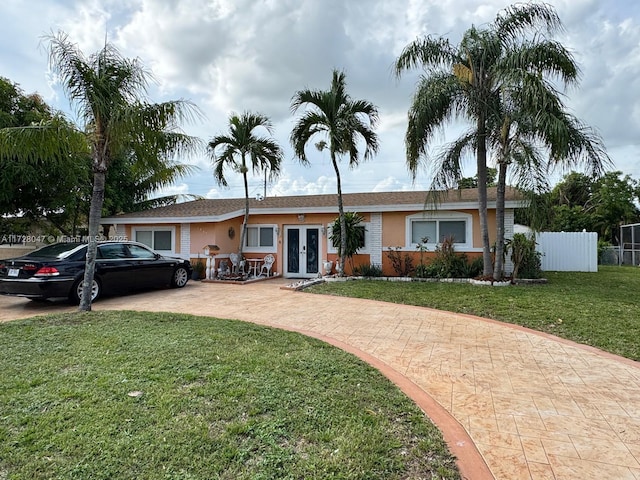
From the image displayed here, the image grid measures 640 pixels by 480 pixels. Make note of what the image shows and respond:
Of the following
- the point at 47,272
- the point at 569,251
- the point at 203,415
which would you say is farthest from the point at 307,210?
the point at 569,251

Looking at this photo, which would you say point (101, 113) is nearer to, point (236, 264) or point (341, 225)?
point (341, 225)

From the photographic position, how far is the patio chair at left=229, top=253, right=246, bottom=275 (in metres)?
14.4

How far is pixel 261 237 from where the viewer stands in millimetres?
15156

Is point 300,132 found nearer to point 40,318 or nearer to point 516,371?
point 40,318

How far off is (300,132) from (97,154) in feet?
20.8

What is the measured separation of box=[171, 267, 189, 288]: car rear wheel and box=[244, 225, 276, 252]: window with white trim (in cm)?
345

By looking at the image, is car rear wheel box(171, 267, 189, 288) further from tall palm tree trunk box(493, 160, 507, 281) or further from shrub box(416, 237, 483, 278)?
tall palm tree trunk box(493, 160, 507, 281)

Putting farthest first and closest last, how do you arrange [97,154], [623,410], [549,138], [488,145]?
[488,145]
[549,138]
[97,154]
[623,410]

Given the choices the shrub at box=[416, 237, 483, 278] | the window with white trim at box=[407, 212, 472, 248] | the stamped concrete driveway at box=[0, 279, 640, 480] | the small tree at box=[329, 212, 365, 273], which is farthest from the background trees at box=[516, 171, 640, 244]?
the stamped concrete driveway at box=[0, 279, 640, 480]

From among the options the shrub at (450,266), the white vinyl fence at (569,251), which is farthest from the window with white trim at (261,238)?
the white vinyl fence at (569,251)

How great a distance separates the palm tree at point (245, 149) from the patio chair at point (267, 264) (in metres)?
2.58

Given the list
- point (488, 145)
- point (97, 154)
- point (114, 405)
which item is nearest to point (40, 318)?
point (97, 154)

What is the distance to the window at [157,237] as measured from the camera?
49.2 ft

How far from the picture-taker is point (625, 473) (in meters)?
2.66
